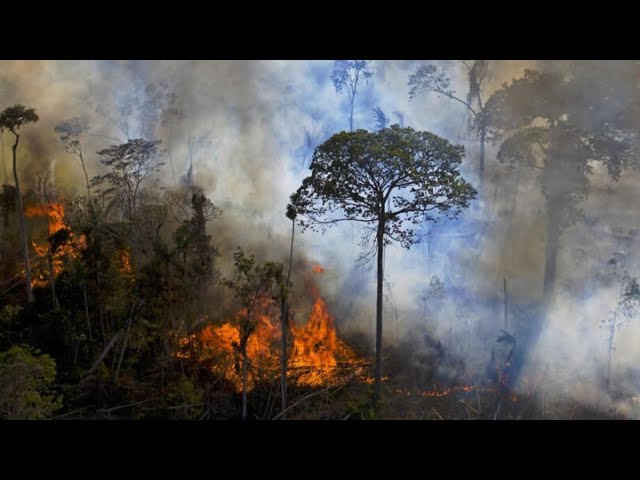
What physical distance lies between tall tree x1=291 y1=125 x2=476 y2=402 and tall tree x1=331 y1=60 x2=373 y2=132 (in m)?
2.42

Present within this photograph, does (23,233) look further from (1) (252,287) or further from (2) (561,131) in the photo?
(2) (561,131)

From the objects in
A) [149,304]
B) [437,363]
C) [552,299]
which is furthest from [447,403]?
[149,304]

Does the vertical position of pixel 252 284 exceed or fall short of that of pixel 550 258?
it falls short

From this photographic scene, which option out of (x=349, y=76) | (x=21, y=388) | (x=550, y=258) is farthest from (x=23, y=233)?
(x=550, y=258)

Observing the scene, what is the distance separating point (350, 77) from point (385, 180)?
3.94 metres

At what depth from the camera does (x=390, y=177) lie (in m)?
13.1

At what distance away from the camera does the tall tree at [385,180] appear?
1300 centimetres

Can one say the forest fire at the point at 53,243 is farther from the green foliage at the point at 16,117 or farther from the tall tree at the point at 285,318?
the tall tree at the point at 285,318

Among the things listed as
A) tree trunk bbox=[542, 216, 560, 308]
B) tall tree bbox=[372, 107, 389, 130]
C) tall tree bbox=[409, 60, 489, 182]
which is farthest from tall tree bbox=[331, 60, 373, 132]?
tree trunk bbox=[542, 216, 560, 308]

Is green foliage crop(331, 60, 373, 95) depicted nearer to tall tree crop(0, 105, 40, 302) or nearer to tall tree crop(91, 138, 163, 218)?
tall tree crop(91, 138, 163, 218)

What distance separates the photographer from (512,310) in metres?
14.7

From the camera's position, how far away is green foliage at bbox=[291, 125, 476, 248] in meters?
13.0

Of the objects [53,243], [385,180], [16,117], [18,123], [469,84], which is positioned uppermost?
[469,84]

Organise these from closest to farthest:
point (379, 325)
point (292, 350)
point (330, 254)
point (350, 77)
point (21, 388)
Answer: point (21, 388) < point (379, 325) < point (292, 350) < point (330, 254) < point (350, 77)
